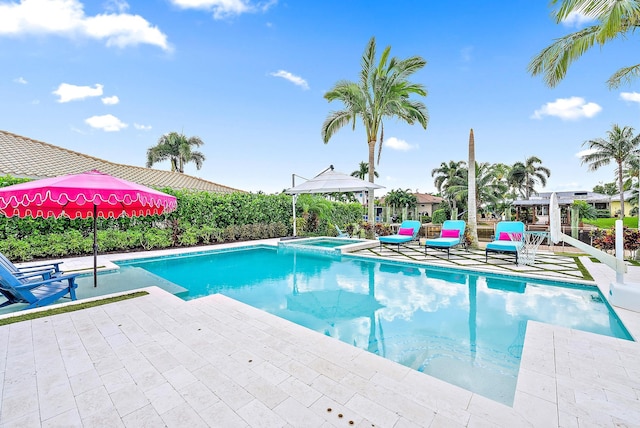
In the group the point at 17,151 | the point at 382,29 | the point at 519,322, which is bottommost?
the point at 519,322

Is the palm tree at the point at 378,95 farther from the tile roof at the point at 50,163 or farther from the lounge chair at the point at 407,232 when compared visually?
the tile roof at the point at 50,163

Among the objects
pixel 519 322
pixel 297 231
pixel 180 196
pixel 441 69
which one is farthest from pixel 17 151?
pixel 441 69

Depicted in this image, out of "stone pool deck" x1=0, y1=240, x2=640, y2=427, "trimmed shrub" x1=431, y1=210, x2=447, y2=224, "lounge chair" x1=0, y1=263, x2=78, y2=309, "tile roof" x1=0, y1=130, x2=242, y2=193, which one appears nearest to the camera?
"stone pool deck" x1=0, y1=240, x2=640, y2=427

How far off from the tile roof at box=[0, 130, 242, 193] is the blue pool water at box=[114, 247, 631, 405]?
796 centimetres

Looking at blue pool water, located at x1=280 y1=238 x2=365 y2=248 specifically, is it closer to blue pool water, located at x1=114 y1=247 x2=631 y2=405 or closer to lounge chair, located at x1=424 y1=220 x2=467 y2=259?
lounge chair, located at x1=424 y1=220 x2=467 y2=259

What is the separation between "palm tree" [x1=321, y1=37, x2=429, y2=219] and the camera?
1362 centimetres

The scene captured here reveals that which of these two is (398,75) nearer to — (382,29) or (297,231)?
(382,29)

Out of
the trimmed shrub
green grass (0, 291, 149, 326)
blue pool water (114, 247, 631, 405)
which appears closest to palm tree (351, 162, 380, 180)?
the trimmed shrub

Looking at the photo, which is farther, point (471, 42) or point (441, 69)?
point (441, 69)

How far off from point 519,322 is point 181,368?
507 centimetres

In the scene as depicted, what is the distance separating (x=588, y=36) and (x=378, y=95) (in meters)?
7.55

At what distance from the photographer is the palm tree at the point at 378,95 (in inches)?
536

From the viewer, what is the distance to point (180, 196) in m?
13.7

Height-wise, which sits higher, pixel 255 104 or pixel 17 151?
pixel 255 104
